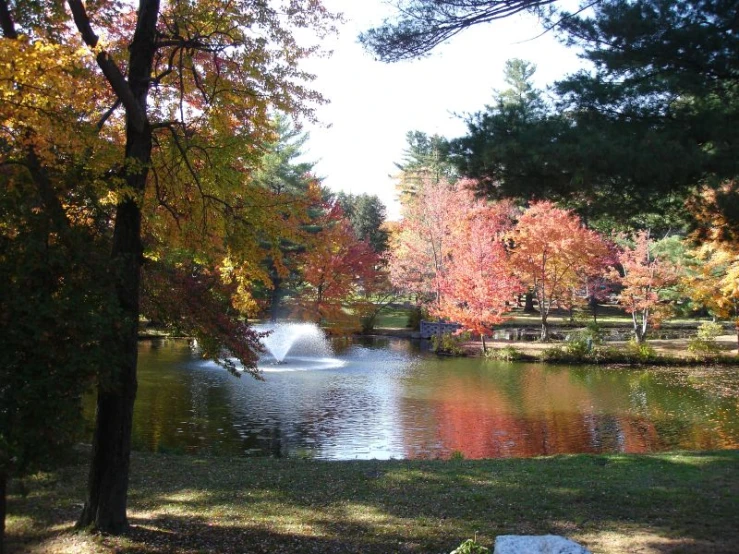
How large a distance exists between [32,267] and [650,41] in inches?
218

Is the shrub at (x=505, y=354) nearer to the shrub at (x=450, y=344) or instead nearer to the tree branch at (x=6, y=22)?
the shrub at (x=450, y=344)

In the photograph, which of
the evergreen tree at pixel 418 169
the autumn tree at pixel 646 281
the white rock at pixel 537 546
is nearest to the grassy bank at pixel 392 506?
the white rock at pixel 537 546

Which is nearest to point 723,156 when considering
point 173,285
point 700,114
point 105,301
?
point 700,114

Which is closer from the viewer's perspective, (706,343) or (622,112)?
(622,112)

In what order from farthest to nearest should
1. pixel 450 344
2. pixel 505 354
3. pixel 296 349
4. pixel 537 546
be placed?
1. pixel 296 349
2. pixel 450 344
3. pixel 505 354
4. pixel 537 546

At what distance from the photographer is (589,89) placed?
5918 mm

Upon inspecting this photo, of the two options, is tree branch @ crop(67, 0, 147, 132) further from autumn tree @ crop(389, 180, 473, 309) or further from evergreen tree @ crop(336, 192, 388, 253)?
evergreen tree @ crop(336, 192, 388, 253)

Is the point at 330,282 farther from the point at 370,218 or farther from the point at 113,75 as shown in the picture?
the point at 370,218

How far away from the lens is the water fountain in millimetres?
20219

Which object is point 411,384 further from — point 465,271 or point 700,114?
point 700,114

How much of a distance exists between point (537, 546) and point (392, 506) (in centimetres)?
279

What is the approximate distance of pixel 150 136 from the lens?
5.23m

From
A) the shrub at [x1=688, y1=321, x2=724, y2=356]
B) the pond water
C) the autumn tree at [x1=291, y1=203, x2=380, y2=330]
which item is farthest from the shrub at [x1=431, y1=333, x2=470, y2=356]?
the shrub at [x1=688, y1=321, x2=724, y2=356]

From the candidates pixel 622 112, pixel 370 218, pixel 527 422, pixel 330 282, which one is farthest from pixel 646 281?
pixel 370 218
